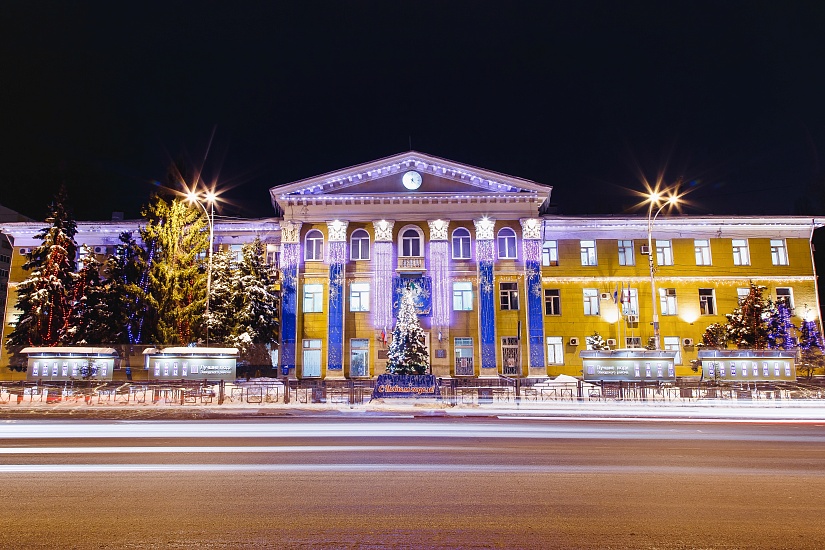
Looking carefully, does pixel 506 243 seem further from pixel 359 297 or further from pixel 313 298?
pixel 313 298

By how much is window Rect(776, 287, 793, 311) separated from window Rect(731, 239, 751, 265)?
312 centimetres

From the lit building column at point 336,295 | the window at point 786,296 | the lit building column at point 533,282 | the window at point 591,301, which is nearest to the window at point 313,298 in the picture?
the lit building column at point 336,295

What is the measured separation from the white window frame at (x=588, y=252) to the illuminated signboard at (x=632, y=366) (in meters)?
13.4

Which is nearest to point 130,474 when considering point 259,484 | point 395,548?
point 259,484

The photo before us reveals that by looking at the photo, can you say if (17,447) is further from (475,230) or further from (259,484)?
(475,230)

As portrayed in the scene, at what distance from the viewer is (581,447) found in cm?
1212

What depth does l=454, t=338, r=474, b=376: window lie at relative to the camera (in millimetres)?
39156

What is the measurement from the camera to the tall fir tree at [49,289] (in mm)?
36969

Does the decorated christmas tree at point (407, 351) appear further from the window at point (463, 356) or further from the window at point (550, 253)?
the window at point (550, 253)

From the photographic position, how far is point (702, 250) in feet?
143

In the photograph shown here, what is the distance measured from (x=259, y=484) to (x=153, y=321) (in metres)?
31.2

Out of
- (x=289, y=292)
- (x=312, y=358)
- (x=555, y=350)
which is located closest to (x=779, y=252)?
(x=555, y=350)

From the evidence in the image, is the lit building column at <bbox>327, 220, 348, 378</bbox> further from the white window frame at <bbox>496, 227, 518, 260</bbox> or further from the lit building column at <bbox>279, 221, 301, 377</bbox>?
the white window frame at <bbox>496, 227, 518, 260</bbox>

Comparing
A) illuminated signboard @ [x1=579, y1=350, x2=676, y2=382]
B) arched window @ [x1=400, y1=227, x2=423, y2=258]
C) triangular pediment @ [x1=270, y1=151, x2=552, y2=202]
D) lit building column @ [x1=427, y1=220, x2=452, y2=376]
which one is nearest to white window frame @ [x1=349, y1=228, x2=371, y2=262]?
arched window @ [x1=400, y1=227, x2=423, y2=258]
